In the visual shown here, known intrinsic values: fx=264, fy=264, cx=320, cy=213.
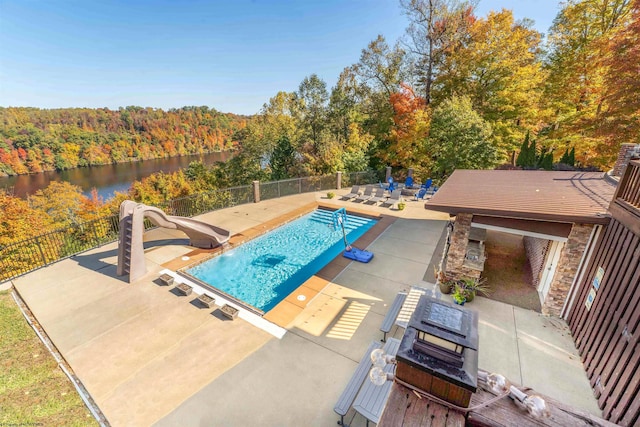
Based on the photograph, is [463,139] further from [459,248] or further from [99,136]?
[99,136]

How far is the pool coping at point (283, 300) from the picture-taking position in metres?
6.49

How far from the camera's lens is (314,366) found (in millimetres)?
5191

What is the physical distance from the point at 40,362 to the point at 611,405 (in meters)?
10.0

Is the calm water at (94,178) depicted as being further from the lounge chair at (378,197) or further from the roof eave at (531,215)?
the roof eave at (531,215)

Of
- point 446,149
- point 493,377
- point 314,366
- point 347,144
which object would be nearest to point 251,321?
point 314,366

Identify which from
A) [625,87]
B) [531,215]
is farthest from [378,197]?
[625,87]

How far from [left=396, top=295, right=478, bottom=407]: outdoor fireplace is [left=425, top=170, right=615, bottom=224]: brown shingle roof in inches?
209

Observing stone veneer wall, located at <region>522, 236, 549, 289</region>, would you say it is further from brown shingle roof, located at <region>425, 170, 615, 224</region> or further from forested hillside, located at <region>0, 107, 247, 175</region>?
forested hillside, located at <region>0, 107, 247, 175</region>

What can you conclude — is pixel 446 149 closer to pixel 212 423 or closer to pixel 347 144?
pixel 347 144

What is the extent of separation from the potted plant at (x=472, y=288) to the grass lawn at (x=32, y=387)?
7861 millimetres

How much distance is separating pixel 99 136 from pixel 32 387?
296ft

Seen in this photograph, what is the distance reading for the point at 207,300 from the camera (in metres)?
6.88

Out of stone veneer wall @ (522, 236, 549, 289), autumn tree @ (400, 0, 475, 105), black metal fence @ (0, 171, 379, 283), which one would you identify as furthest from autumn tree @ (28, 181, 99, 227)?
stone veneer wall @ (522, 236, 549, 289)

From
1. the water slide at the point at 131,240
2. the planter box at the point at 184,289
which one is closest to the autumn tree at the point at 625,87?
the planter box at the point at 184,289
